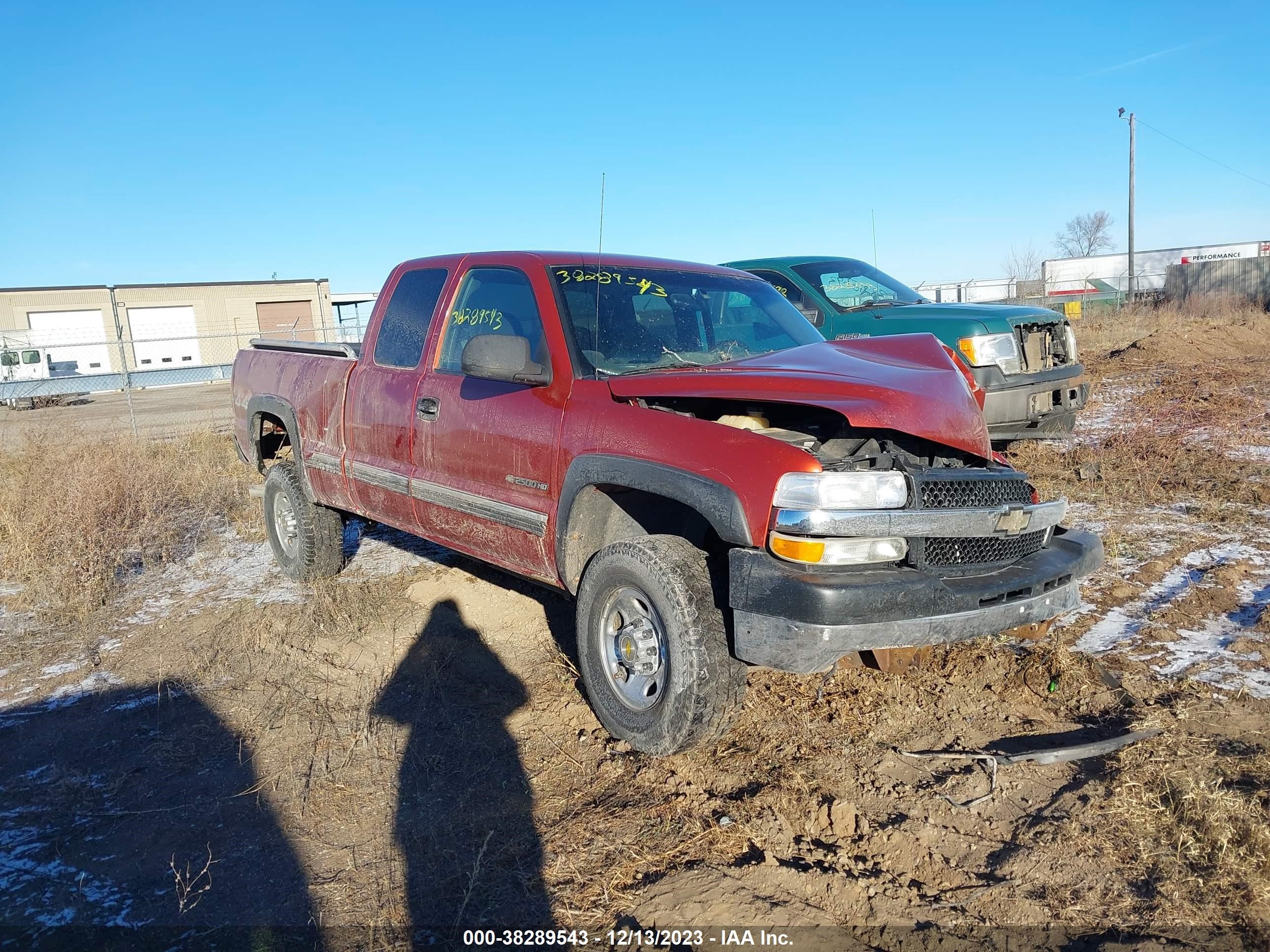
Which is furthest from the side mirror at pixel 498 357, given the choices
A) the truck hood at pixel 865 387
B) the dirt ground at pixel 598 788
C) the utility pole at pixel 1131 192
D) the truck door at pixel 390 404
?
the utility pole at pixel 1131 192

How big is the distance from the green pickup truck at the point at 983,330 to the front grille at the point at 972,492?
3474mm

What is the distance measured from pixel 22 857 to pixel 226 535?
192 inches

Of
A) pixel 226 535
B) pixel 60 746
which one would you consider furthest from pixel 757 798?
pixel 226 535

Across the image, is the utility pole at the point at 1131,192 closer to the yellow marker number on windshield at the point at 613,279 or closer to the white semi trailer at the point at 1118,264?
the white semi trailer at the point at 1118,264

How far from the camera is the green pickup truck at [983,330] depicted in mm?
7336

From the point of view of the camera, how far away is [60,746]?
152 inches

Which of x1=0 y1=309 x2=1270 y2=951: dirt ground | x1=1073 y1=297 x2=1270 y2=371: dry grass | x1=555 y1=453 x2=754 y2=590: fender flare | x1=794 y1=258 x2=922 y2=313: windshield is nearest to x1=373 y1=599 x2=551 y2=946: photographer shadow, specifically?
x1=0 y1=309 x2=1270 y2=951: dirt ground

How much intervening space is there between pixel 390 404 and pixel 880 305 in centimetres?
527

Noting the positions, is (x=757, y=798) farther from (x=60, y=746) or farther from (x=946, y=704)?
(x=60, y=746)

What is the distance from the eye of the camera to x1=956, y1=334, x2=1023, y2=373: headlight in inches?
288

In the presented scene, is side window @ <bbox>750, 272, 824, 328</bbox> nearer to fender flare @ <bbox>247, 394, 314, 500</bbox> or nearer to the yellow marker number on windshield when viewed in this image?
the yellow marker number on windshield

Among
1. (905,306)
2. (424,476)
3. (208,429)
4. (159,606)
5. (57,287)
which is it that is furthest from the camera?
(57,287)

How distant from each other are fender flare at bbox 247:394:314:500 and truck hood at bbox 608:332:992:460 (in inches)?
114

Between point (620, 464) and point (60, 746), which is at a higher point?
point (620, 464)
